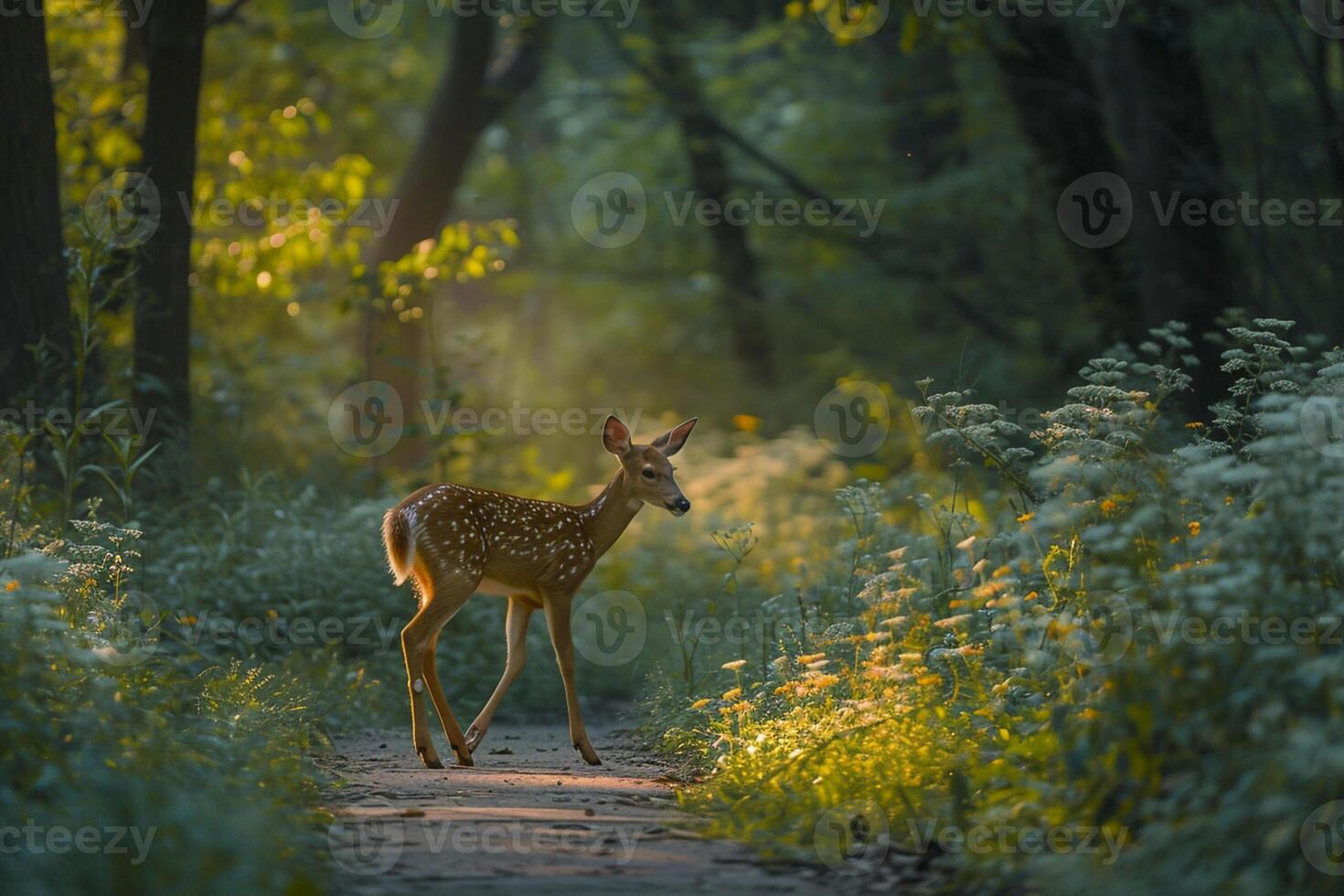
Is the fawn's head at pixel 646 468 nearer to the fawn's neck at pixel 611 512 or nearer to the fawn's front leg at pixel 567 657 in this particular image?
the fawn's neck at pixel 611 512

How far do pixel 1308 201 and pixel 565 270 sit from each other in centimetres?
1484

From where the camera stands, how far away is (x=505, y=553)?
28.3ft

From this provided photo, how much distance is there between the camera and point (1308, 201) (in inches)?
542

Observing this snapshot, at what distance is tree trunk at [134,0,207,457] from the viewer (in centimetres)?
1161

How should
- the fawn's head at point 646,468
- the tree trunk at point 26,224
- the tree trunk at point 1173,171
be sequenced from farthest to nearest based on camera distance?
the tree trunk at point 1173,171, the tree trunk at point 26,224, the fawn's head at point 646,468

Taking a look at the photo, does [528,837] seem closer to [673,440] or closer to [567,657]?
[567,657]

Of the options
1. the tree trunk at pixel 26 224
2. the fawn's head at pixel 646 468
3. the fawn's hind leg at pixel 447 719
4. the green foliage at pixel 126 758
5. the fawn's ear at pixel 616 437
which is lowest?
the fawn's hind leg at pixel 447 719

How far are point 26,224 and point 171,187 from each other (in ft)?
5.38

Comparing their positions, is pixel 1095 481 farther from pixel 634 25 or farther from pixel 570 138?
pixel 570 138

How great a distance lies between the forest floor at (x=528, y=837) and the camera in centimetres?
521

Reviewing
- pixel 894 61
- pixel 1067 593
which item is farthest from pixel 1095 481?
pixel 894 61

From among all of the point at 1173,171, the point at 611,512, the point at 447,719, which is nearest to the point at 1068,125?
the point at 1173,171

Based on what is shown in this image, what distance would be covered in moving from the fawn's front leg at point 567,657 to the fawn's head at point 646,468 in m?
0.77

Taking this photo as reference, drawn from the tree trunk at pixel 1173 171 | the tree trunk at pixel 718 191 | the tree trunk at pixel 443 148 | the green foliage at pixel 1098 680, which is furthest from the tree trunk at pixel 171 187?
the tree trunk at pixel 1173 171
